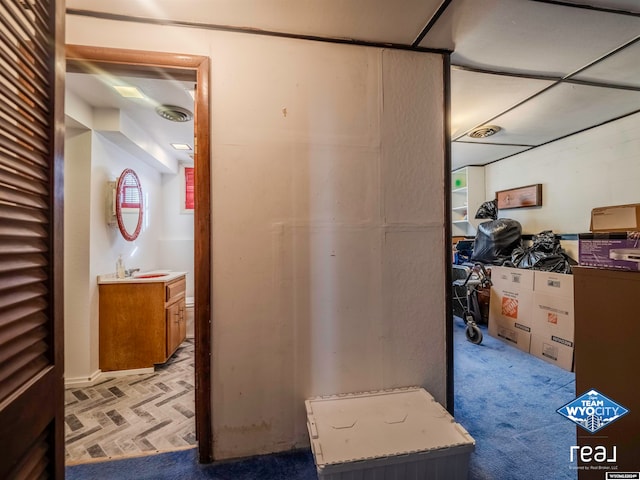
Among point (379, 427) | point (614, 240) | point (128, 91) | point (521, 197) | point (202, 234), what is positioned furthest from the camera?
point (521, 197)

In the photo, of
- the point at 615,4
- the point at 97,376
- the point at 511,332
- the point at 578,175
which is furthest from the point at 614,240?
the point at 97,376

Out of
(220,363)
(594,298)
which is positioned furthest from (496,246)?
(220,363)

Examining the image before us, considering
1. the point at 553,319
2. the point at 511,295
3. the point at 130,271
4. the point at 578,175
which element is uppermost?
the point at 578,175

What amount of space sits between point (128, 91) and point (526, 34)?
2.74m

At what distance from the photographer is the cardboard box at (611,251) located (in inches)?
42.4

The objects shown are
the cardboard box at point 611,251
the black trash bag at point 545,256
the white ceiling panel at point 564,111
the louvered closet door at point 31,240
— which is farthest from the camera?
the black trash bag at point 545,256

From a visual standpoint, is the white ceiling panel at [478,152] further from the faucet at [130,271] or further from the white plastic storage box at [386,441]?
the faucet at [130,271]

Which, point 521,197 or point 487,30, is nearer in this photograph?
point 487,30

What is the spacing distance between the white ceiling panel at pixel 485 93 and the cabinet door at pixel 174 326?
3.26 metres

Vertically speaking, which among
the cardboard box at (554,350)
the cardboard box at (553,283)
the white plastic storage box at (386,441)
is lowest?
the cardboard box at (554,350)

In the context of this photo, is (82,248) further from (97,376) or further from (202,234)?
(202,234)

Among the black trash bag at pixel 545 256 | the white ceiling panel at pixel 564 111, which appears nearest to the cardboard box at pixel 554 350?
the black trash bag at pixel 545 256

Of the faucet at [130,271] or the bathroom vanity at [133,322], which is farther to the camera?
the faucet at [130,271]

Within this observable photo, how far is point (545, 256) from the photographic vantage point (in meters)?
2.94
